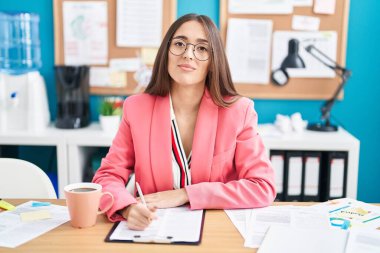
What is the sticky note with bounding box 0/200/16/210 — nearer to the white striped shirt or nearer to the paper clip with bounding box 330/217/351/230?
the white striped shirt

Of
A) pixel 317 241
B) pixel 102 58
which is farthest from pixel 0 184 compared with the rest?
pixel 102 58

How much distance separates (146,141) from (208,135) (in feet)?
0.68

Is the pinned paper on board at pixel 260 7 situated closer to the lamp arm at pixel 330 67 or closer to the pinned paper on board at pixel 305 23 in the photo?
the pinned paper on board at pixel 305 23

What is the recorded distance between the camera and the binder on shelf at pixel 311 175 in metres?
2.54

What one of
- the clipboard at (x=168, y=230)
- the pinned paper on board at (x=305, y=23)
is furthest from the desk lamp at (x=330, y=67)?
the clipboard at (x=168, y=230)

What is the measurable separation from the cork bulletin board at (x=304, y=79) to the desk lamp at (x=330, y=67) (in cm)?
5

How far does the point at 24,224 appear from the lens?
48.9 inches

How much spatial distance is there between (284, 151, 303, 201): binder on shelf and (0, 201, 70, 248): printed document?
148 cm

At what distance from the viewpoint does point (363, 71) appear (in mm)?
2879

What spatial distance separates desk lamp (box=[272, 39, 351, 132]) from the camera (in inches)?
107

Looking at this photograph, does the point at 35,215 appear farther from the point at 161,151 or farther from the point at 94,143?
the point at 94,143

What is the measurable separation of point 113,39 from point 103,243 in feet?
6.50

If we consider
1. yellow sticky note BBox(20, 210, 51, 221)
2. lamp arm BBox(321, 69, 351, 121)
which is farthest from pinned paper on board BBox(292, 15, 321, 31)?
yellow sticky note BBox(20, 210, 51, 221)

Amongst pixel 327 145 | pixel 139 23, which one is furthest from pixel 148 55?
pixel 327 145
